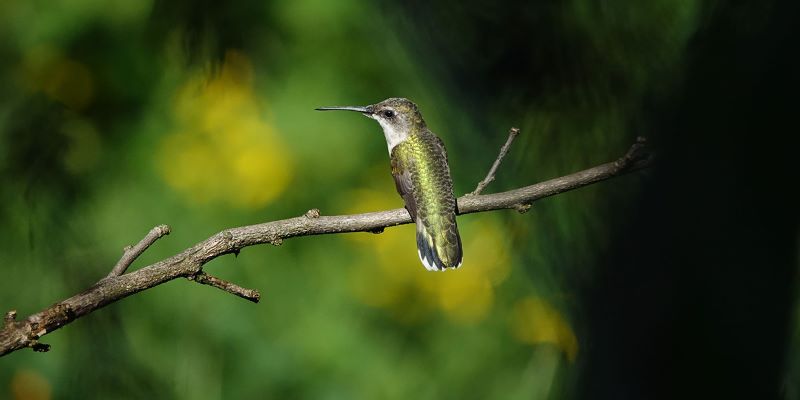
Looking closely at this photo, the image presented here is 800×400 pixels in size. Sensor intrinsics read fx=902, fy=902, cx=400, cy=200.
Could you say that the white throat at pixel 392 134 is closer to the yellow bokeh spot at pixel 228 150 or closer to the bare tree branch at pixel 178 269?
the yellow bokeh spot at pixel 228 150

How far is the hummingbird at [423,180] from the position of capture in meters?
2.71

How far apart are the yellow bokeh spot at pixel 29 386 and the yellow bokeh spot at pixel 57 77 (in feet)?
3.82

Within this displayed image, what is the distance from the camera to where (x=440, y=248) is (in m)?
2.71

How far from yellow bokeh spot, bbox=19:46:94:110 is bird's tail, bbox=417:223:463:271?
197 centimetres

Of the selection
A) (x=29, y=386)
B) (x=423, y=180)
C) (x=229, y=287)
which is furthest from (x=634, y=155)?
(x=29, y=386)

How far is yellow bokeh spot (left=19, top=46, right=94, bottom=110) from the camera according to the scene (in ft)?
12.7

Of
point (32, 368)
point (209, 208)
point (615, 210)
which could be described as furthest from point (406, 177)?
point (615, 210)

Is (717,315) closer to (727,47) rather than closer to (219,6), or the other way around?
(727,47)

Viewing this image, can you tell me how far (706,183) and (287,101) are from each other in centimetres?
376

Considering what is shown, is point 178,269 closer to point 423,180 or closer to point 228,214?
point 423,180

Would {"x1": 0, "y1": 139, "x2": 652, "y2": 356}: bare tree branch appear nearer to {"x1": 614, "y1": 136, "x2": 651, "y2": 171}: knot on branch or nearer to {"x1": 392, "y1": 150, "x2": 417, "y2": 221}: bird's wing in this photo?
{"x1": 392, "y1": 150, "x2": 417, "y2": 221}: bird's wing

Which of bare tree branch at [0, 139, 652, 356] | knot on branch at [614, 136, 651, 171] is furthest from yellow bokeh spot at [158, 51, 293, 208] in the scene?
knot on branch at [614, 136, 651, 171]

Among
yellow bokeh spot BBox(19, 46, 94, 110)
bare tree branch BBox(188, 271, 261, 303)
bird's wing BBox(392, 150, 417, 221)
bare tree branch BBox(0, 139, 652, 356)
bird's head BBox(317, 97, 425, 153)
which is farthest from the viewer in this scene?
yellow bokeh spot BBox(19, 46, 94, 110)

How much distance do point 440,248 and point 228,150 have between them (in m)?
1.71
